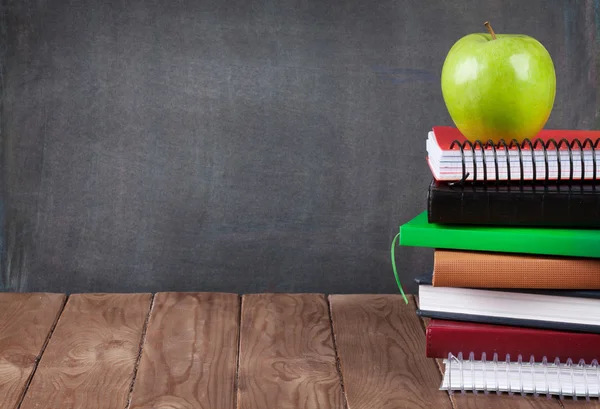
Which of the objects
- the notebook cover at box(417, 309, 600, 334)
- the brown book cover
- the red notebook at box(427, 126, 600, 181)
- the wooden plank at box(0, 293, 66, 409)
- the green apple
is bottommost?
the wooden plank at box(0, 293, 66, 409)

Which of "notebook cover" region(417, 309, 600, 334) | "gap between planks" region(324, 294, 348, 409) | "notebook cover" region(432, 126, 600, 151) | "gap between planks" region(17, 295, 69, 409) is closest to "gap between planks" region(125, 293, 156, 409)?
"gap between planks" region(17, 295, 69, 409)

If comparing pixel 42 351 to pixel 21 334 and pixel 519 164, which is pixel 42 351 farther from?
pixel 519 164

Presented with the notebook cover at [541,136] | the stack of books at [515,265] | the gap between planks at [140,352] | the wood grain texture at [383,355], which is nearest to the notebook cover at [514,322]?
the stack of books at [515,265]

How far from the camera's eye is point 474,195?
105 cm

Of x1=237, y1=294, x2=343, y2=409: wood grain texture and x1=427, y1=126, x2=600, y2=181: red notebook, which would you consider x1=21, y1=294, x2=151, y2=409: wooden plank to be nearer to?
x1=237, y1=294, x2=343, y2=409: wood grain texture

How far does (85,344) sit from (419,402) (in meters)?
0.53

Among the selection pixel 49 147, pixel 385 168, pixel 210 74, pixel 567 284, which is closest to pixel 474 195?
pixel 567 284

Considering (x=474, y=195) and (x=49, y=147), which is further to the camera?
(x=49, y=147)

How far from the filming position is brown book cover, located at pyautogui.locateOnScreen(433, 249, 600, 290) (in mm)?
1055

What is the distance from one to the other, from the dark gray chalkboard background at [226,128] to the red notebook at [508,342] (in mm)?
582

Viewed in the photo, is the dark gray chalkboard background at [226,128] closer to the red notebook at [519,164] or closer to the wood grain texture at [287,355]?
the wood grain texture at [287,355]

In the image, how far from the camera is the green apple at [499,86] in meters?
1.10

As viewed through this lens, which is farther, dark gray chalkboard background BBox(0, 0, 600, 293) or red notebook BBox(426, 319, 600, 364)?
dark gray chalkboard background BBox(0, 0, 600, 293)

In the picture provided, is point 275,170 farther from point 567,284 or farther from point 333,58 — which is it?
point 567,284
